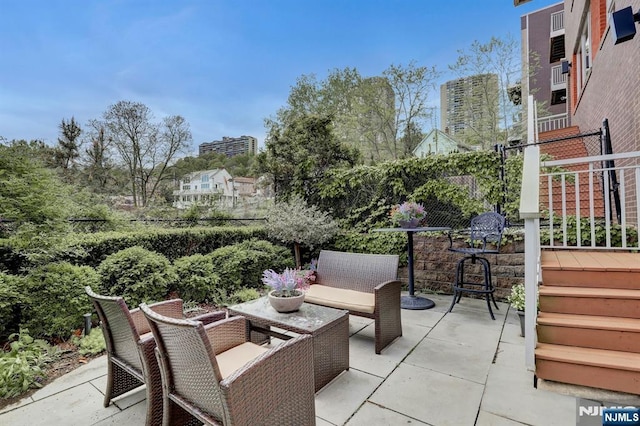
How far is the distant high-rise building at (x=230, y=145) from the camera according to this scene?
19.0 m

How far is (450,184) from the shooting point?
5.31 meters

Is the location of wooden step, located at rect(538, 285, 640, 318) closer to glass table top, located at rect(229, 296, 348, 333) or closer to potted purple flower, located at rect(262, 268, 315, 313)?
glass table top, located at rect(229, 296, 348, 333)

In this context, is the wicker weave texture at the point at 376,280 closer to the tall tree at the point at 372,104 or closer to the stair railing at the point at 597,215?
the stair railing at the point at 597,215

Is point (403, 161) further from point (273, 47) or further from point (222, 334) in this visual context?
point (273, 47)

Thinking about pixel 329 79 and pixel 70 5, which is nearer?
pixel 70 5

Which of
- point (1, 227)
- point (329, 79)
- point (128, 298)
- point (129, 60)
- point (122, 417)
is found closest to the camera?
point (122, 417)

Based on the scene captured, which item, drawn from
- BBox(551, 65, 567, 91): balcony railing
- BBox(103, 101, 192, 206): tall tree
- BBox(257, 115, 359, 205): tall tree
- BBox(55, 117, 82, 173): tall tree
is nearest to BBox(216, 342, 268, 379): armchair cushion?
BBox(257, 115, 359, 205): tall tree

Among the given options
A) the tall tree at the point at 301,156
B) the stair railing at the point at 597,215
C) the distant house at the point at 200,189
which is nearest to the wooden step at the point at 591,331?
the stair railing at the point at 597,215

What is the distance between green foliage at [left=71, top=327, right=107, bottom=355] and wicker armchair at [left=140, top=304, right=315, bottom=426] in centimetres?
171

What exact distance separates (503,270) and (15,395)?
209 inches

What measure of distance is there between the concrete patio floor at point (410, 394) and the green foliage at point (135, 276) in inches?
34.5

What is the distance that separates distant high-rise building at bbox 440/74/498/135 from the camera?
11250 mm

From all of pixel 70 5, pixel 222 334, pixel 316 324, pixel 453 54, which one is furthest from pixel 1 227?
pixel 453 54

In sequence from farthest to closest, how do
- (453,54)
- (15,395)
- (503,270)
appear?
(453,54) → (503,270) → (15,395)
